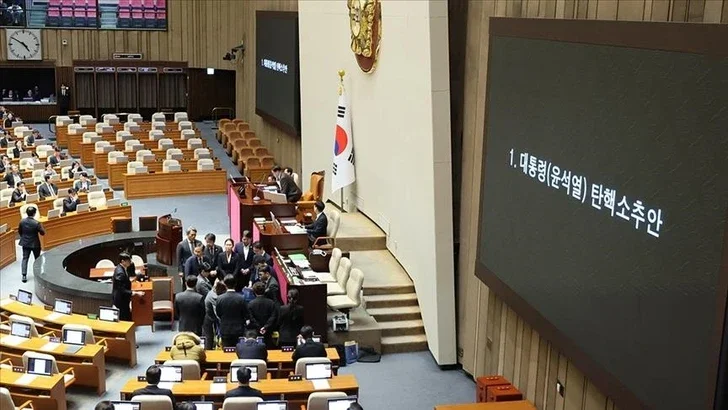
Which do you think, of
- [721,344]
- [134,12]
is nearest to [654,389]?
[721,344]

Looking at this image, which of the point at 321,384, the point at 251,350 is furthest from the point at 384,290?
the point at 321,384

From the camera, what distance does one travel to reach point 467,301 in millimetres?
12172

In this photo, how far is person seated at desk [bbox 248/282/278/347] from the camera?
464 inches

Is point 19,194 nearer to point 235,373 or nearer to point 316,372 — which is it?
point 235,373

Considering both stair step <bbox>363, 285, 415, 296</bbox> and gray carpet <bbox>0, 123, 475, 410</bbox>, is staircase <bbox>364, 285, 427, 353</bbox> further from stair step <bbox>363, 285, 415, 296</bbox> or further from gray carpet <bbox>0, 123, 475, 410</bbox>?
gray carpet <bbox>0, 123, 475, 410</bbox>

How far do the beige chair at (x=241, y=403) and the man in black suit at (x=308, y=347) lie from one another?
1.76 meters

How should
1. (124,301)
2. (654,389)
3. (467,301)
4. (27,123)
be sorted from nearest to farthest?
(654,389), (467,301), (124,301), (27,123)

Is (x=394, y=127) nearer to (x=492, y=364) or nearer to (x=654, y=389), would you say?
(x=492, y=364)

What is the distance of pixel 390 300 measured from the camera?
13.6 m

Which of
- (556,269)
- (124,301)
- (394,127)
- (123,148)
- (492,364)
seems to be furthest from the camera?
(123,148)

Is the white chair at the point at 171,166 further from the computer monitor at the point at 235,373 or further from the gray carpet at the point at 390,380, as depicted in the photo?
the computer monitor at the point at 235,373

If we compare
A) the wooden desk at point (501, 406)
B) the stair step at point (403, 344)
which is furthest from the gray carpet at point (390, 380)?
the wooden desk at point (501, 406)

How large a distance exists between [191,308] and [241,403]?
3544mm

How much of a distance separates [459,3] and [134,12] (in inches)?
841
